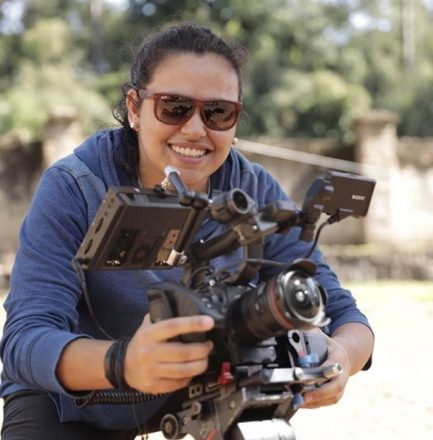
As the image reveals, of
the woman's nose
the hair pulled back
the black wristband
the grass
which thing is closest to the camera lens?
the black wristband

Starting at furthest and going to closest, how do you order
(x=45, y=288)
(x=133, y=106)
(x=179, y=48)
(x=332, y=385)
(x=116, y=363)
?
(x=133, y=106) → (x=179, y=48) → (x=45, y=288) → (x=332, y=385) → (x=116, y=363)

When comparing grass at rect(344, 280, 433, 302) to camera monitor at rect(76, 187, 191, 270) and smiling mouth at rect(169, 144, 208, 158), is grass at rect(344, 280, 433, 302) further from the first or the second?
camera monitor at rect(76, 187, 191, 270)

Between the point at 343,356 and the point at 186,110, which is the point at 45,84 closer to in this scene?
the point at 186,110

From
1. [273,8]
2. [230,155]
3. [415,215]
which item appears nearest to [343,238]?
[415,215]

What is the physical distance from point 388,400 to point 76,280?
130 inches

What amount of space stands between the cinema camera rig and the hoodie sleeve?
20cm

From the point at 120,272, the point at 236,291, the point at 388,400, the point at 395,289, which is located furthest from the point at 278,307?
the point at 395,289

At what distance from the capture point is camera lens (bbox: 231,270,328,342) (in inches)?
67.4

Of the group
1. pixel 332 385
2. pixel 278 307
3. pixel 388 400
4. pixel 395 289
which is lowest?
pixel 395 289

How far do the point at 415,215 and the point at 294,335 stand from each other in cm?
1080

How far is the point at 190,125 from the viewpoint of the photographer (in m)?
2.26

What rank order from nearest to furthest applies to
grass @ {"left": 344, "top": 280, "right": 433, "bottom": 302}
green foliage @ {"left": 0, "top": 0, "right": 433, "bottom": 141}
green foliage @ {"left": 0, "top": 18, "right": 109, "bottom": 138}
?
grass @ {"left": 344, "top": 280, "right": 433, "bottom": 302}
green foliage @ {"left": 0, "top": 18, "right": 109, "bottom": 138}
green foliage @ {"left": 0, "top": 0, "right": 433, "bottom": 141}

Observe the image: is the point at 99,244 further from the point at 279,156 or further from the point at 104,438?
the point at 279,156

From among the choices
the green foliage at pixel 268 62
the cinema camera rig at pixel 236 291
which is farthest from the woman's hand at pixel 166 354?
the green foliage at pixel 268 62
